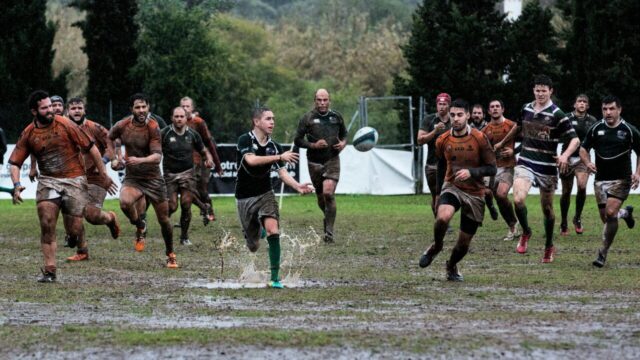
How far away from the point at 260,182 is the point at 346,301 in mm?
2140

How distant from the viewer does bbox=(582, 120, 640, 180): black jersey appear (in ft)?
55.4

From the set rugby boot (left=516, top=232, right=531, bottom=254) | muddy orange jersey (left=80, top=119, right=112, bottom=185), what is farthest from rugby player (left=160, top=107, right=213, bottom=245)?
rugby boot (left=516, top=232, right=531, bottom=254)

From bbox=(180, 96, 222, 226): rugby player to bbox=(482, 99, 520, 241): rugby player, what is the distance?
4.42m

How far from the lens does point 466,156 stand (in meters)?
14.8

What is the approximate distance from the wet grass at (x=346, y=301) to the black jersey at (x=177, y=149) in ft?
4.02

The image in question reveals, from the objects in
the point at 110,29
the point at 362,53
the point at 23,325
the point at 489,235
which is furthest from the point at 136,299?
the point at 362,53

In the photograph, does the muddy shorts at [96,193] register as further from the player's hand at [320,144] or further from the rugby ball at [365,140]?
the rugby ball at [365,140]

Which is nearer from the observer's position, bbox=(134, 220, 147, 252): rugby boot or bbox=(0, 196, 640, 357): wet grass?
bbox=(0, 196, 640, 357): wet grass

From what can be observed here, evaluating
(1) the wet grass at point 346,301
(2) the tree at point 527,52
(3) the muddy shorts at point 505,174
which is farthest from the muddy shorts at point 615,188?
(2) the tree at point 527,52

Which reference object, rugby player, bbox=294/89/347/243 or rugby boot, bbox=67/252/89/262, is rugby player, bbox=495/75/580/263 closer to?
rugby player, bbox=294/89/347/243

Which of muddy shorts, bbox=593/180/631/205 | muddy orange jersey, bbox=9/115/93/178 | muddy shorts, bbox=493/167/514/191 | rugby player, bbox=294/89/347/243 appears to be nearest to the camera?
muddy orange jersey, bbox=9/115/93/178

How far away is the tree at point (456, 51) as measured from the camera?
42375 mm

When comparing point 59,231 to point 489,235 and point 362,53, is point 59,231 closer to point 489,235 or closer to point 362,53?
point 489,235

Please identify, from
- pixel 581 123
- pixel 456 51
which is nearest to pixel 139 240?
pixel 581 123
